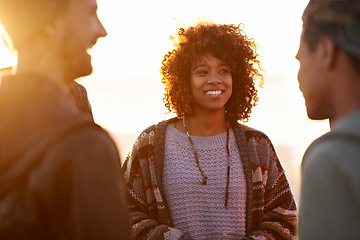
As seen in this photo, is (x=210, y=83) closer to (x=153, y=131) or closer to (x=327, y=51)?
(x=153, y=131)

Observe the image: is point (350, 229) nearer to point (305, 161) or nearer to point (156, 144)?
point (305, 161)

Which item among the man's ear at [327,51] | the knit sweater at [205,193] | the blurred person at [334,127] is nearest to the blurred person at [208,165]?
the knit sweater at [205,193]

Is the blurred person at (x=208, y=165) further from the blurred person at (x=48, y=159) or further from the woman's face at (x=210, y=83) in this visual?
the blurred person at (x=48, y=159)

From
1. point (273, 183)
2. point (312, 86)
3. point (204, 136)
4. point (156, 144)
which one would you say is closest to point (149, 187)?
point (156, 144)

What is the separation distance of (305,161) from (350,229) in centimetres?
28

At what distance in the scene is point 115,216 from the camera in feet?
4.78

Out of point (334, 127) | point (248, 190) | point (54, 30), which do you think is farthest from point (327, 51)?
point (248, 190)

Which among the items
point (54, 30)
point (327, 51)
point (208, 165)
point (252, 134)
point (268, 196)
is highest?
point (54, 30)

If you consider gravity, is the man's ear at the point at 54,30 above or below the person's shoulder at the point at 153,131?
above

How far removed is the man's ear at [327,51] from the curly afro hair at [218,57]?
185 cm

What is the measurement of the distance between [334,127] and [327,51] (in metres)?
0.27

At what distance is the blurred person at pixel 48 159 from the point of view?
1403mm

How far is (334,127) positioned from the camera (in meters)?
1.58

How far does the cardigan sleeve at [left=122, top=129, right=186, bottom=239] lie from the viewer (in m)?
3.15
